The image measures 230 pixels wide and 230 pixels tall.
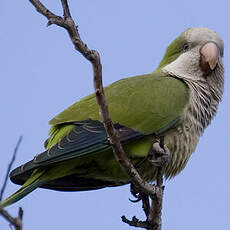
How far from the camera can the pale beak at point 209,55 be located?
14.3ft

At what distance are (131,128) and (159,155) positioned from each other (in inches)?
15.1

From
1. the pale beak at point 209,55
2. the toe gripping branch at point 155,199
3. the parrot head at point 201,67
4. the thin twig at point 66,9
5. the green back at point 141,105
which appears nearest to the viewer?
the thin twig at point 66,9

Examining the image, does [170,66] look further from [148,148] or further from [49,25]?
[49,25]

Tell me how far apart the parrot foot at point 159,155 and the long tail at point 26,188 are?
878 mm

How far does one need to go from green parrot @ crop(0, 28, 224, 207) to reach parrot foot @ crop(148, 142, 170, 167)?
0.66 ft

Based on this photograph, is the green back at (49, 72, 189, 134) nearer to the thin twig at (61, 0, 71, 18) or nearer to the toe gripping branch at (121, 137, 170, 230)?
the toe gripping branch at (121, 137, 170, 230)

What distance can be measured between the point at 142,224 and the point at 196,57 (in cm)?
186

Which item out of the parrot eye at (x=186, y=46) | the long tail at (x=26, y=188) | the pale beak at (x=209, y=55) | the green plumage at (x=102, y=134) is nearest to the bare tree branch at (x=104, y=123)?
the green plumage at (x=102, y=134)

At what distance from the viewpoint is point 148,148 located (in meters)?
3.74

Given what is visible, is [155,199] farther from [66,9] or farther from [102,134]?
[66,9]

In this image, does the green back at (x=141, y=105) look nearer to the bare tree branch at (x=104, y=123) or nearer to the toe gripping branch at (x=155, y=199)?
the toe gripping branch at (x=155, y=199)

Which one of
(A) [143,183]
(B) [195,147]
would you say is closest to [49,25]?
(A) [143,183]

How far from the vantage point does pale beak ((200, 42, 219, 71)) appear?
4369 mm

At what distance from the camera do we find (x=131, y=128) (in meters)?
3.73
